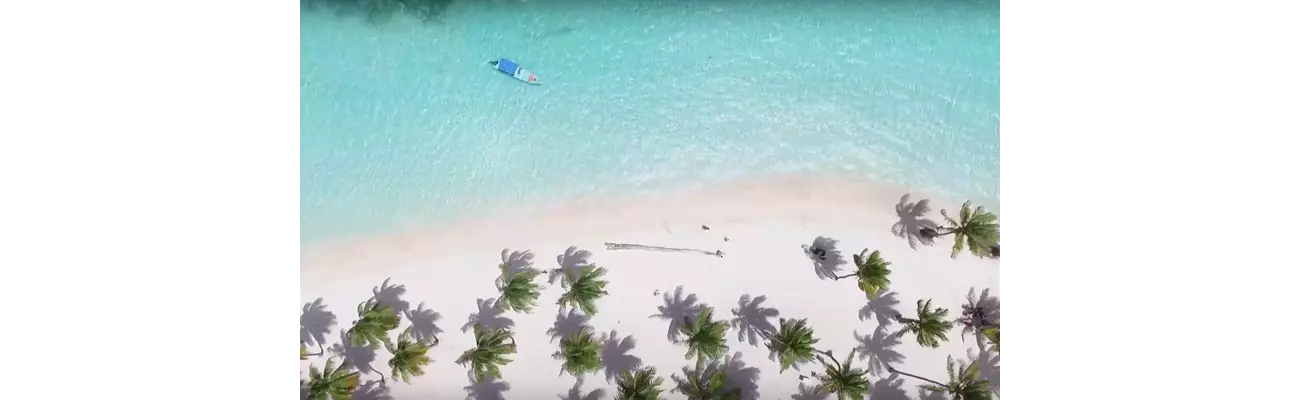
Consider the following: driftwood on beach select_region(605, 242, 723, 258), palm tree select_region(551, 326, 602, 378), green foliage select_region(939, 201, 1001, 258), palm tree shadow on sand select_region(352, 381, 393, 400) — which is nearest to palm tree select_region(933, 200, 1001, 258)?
green foliage select_region(939, 201, 1001, 258)

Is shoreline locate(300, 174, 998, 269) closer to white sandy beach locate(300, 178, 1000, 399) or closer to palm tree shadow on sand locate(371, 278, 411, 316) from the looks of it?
white sandy beach locate(300, 178, 1000, 399)

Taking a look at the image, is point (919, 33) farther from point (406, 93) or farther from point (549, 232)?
point (406, 93)

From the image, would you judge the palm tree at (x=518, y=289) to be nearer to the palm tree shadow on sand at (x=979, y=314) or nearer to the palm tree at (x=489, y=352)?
the palm tree at (x=489, y=352)

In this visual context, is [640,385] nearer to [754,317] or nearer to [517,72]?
[754,317]

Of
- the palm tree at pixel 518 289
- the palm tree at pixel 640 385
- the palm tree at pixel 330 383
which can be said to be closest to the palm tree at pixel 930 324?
the palm tree at pixel 640 385
